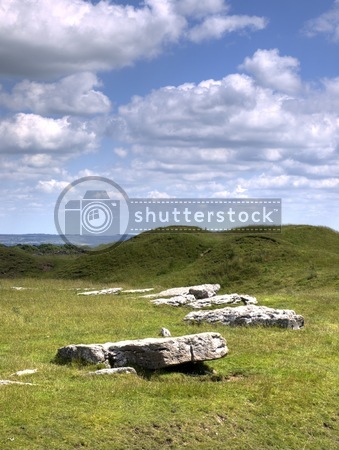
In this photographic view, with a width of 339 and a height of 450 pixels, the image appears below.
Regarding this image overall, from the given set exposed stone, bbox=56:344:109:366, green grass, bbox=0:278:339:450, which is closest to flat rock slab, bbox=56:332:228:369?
exposed stone, bbox=56:344:109:366

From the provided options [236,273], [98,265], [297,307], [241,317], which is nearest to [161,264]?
[98,265]

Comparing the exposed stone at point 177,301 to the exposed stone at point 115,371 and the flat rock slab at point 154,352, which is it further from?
the exposed stone at point 115,371

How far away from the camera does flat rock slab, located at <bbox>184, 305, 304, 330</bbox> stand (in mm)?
27328

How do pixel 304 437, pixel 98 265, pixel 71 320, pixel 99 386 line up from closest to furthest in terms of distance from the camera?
pixel 304 437, pixel 99 386, pixel 71 320, pixel 98 265

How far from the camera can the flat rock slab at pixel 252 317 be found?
2733cm

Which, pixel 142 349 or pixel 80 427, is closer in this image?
pixel 80 427

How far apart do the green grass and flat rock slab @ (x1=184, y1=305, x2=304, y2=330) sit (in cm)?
224

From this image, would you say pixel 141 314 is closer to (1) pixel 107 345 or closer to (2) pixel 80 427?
(1) pixel 107 345

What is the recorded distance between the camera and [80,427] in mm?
12867

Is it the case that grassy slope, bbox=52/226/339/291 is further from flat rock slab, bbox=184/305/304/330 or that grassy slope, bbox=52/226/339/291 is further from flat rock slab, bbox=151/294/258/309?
flat rock slab, bbox=184/305/304/330

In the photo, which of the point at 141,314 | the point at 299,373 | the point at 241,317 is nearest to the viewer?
the point at 299,373

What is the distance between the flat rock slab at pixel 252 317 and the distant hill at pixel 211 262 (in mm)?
19776

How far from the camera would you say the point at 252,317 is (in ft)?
92.7

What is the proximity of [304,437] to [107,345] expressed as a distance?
325 inches
